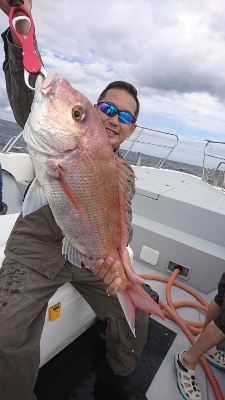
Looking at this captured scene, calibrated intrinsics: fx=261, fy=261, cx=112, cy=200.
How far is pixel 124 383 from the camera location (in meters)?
2.19

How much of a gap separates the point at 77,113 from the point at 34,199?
1.70 ft

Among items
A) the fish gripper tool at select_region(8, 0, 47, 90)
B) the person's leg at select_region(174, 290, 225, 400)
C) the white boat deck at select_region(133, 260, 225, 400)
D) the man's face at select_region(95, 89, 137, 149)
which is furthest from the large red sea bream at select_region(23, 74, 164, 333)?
the white boat deck at select_region(133, 260, 225, 400)

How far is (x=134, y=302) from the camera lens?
1.62 metres

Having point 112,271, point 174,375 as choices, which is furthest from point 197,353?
point 112,271

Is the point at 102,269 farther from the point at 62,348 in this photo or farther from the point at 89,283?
the point at 62,348

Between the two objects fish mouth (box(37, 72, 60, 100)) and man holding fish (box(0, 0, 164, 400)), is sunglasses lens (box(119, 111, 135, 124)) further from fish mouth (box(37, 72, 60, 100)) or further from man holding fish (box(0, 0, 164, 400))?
fish mouth (box(37, 72, 60, 100))

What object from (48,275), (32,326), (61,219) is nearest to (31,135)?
(61,219)

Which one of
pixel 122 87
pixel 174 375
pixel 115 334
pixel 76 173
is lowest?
pixel 174 375

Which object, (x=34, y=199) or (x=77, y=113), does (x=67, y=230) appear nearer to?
(x=34, y=199)

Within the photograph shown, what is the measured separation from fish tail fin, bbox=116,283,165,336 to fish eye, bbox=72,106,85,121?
3.50ft

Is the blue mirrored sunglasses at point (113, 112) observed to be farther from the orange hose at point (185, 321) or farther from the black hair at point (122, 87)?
the orange hose at point (185, 321)

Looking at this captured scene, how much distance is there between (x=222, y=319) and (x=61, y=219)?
1.77m

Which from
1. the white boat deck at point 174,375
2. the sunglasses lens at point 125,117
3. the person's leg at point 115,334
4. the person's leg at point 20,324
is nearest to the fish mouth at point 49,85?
the sunglasses lens at point 125,117

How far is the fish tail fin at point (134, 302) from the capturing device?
→ 156 cm
